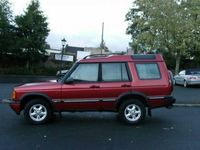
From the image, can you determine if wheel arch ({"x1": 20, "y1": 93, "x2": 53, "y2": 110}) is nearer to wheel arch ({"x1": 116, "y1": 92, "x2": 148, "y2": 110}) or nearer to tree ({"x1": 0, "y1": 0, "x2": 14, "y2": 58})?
wheel arch ({"x1": 116, "y1": 92, "x2": 148, "y2": 110})

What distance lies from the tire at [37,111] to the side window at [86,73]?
106 centimetres

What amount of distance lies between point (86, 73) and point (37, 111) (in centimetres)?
162

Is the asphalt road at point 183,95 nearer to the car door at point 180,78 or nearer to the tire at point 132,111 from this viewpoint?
the tire at point 132,111

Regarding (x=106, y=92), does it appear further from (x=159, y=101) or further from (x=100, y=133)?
(x=100, y=133)

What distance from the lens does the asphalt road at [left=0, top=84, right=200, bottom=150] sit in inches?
346

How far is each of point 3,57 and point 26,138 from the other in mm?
44685

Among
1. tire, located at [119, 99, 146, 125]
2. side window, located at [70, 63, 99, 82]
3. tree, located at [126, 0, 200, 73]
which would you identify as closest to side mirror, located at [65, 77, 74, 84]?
side window, located at [70, 63, 99, 82]

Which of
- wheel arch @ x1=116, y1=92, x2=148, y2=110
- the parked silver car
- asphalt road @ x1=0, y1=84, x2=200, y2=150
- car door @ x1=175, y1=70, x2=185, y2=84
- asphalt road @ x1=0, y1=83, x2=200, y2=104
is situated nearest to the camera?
asphalt road @ x1=0, y1=84, x2=200, y2=150

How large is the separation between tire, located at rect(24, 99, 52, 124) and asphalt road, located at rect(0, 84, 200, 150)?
200 mm

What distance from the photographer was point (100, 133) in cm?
1016

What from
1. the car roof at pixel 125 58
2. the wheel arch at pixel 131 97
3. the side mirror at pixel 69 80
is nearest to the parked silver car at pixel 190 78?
the car roof at pixel 125 58

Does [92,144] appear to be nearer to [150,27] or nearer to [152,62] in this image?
[152,62]

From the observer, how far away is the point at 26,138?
31.3 ft

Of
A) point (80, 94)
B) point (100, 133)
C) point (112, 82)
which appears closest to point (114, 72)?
point (112, 82)
